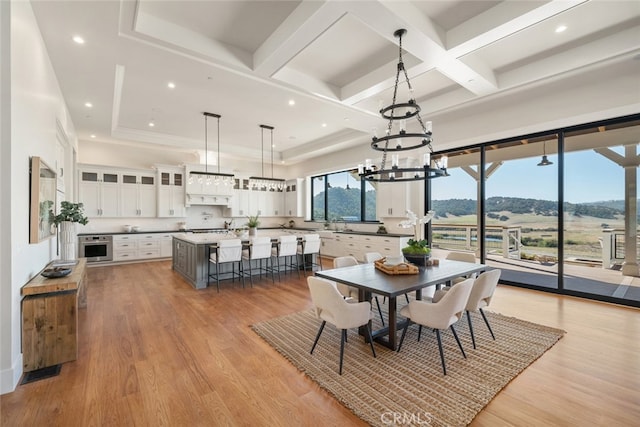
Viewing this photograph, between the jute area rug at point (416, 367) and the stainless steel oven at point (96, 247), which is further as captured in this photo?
the stainless steel oven at point (96, 247)

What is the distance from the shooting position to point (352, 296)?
339 centimetres

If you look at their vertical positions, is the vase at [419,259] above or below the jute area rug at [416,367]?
above

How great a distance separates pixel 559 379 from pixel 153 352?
11.8 ft

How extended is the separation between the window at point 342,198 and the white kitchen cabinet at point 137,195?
192 inches

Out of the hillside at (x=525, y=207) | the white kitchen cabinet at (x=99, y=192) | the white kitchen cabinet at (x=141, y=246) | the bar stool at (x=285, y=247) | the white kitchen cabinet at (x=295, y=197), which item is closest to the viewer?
the hillside at (x=525, y=207)

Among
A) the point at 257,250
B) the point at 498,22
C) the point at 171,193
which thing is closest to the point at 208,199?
the point at 171,193

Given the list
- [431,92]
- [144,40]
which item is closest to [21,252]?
[144,40]

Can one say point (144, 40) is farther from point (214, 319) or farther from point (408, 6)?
point (214, 319)

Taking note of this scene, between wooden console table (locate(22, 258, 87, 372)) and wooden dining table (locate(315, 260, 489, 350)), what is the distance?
2298mm

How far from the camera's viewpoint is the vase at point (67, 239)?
3434 millimetres

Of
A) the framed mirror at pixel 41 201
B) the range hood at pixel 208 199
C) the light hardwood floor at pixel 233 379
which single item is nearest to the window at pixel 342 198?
the range hood at pixel 208 199

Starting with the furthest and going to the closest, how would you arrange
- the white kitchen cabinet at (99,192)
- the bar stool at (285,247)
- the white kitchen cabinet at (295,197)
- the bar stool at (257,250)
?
the white kitchen cabinet at (295,197), the white kitchen cabinet at (99,192), the bar stool at (285,247), the bar stool at (257,250)

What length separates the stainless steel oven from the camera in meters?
6.64

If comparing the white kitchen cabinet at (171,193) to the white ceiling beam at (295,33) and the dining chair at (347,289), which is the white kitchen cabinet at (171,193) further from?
the dining chair at (347,289)
